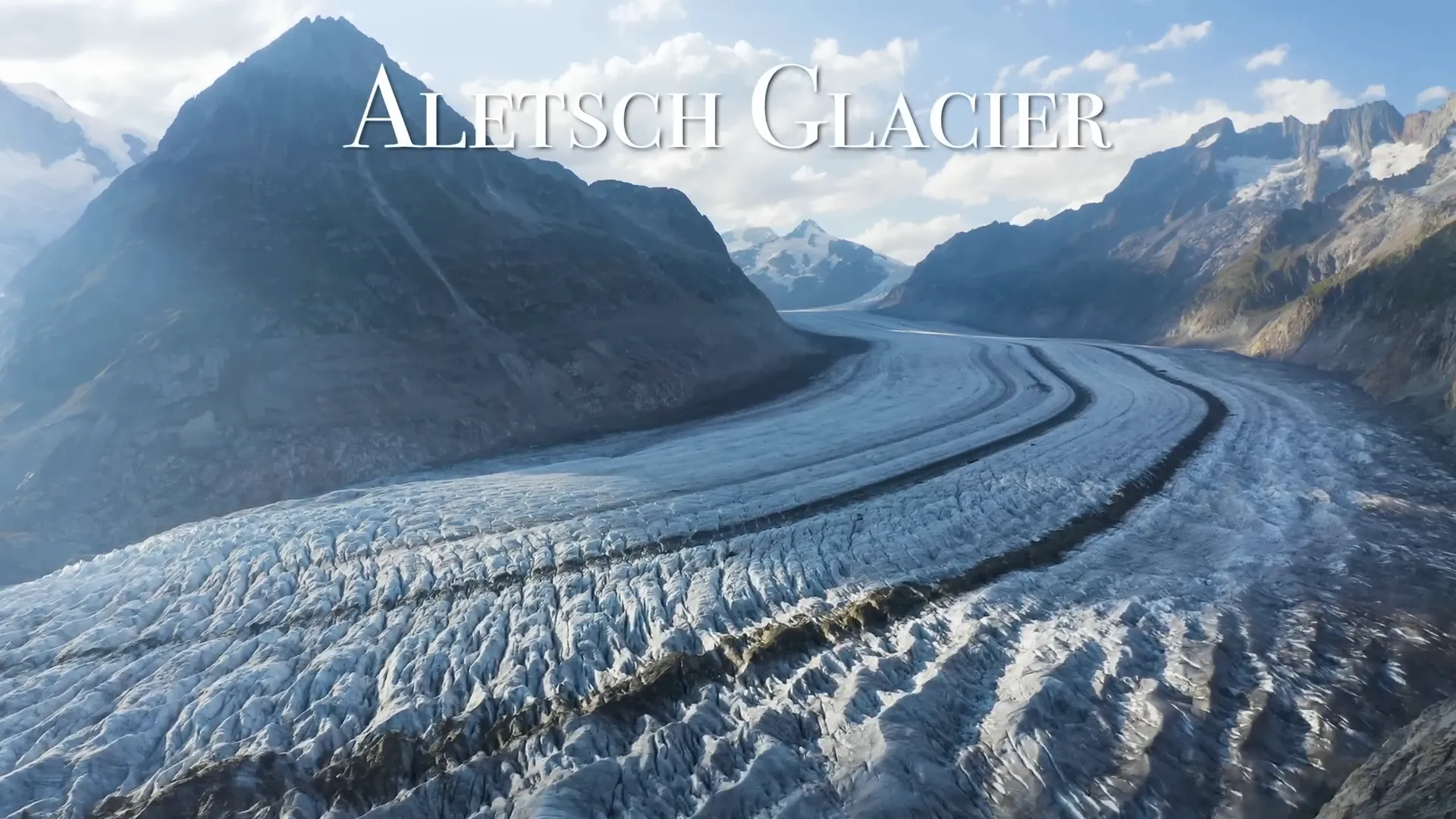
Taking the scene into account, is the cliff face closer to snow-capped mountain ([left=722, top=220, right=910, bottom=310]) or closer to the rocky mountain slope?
the rocky mountain slope

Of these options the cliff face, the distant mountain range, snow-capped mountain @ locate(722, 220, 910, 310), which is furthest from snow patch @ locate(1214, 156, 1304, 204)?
the cliff face

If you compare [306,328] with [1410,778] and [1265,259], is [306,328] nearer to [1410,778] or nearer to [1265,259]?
[1410,778]

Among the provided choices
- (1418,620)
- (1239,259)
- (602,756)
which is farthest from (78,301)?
(1239,259)

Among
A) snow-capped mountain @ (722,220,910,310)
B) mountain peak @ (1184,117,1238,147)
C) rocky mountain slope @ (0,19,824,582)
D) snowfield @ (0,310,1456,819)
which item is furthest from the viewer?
snow-capped mountain @ (722,220,910,310)

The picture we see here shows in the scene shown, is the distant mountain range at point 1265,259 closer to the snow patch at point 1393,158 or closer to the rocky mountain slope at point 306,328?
the snow patch at point 1393,158

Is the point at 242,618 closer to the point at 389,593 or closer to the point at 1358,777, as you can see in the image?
the point at 389,593

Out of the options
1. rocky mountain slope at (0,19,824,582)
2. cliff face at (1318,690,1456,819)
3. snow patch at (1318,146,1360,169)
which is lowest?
cliff face at (1318,690,1456,819)
